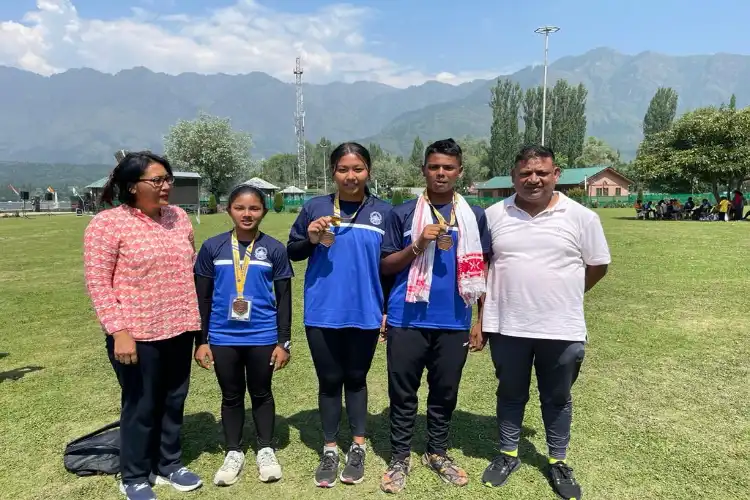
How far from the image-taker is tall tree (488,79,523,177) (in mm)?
66688

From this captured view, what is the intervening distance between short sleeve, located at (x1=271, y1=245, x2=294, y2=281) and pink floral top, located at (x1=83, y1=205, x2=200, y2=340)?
497mm

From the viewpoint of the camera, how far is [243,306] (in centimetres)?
279

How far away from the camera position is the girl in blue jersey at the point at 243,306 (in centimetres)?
282

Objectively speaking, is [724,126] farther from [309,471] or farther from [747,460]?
[309,471]

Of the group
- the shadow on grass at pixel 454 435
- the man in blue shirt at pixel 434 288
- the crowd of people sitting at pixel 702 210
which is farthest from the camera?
the crowd of people sitting at pixel 702 210

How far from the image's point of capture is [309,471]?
3.07 m

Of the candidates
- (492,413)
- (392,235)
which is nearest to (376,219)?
(392,235)

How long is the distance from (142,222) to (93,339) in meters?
4.29

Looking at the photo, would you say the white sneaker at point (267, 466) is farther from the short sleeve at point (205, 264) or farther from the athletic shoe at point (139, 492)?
the short sleeve at point (205, 264)

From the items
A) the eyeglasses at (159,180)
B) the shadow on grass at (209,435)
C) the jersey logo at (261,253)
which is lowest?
the shadow on grass at (209,435)

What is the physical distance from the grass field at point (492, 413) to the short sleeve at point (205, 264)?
133cm

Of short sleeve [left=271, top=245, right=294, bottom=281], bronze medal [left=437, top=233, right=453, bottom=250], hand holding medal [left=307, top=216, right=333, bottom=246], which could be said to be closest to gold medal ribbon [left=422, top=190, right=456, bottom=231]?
bronze medal [left=437, top=233, right=453, bottom=250]

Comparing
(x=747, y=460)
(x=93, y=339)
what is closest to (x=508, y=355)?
(x=747, y=460)

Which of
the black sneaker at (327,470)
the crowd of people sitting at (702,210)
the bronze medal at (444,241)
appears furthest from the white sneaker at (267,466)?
the crowd of people sitting at (702,210)
